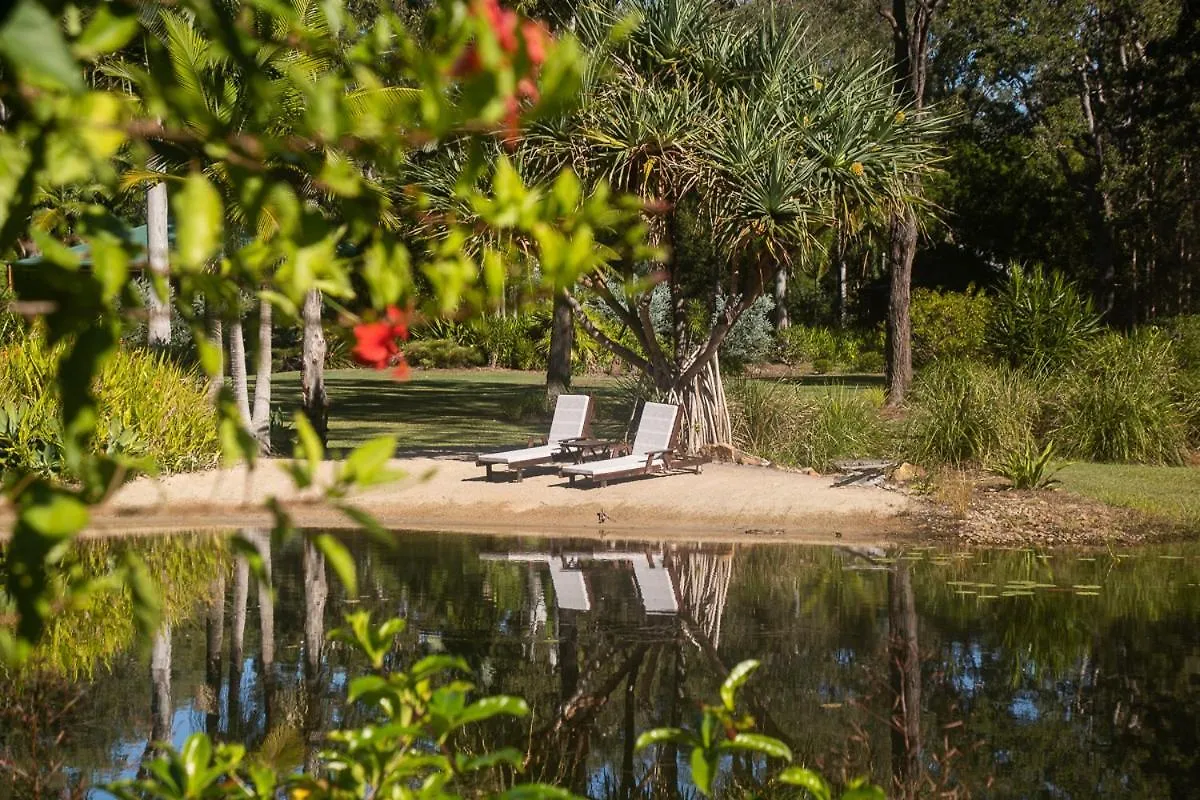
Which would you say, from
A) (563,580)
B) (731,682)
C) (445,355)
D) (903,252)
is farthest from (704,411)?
(445,355)

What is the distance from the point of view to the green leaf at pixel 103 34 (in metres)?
1.56

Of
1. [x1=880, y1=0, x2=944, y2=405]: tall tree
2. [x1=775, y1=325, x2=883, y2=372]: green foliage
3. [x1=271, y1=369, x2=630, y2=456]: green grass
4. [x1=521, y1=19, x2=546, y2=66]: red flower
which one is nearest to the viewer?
[x1=521, y1=19, x2=546, y2=66]: red flower

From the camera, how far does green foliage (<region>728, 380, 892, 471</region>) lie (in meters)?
17.7

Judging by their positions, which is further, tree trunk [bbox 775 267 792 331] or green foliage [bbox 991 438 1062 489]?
tree trunk [bbox 775 267 792 331]

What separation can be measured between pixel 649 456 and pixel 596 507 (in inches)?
35.5

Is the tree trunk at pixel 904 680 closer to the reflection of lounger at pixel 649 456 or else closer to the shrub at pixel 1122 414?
the reflection of lounger at pixel 649 456

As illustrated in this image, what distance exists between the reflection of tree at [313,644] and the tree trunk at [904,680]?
2.60 meters

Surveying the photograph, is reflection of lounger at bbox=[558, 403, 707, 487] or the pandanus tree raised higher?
the pandanus tree

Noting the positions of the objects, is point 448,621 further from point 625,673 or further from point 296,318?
point 296,318

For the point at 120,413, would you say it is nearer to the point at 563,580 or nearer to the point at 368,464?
the point at 563,580

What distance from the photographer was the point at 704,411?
1766 cm

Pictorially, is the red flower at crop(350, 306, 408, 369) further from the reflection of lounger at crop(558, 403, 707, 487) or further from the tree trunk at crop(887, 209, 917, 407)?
the tree trunk at crop(887, 209, 917, 407)

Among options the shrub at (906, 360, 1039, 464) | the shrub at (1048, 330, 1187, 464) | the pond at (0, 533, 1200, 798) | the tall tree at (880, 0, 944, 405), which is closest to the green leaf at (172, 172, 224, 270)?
the pond at (0, 533, 1200, 798)

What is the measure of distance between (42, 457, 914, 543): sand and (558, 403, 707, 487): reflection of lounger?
19cm
